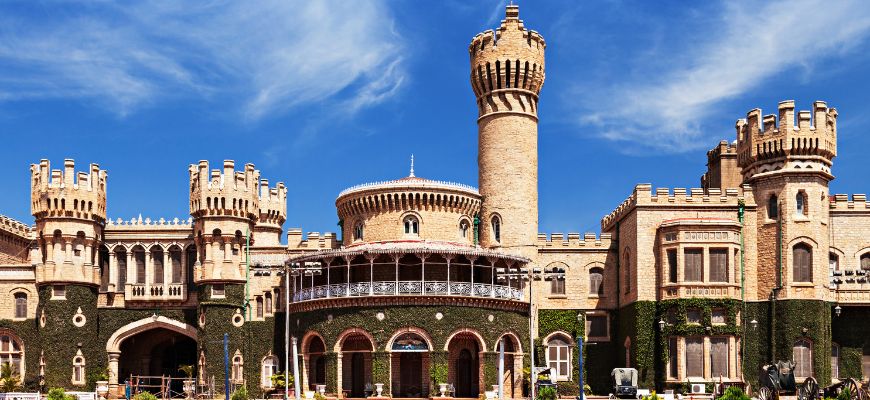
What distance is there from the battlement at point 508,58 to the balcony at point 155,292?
2324 centimetres

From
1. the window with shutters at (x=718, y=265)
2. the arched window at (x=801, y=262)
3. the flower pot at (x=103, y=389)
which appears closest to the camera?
the window with shutters at (x=718, y=265)

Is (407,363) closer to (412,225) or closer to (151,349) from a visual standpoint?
(412,225)

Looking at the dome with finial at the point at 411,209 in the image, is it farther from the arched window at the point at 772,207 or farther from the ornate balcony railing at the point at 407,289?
the arched window at the point at 772,207

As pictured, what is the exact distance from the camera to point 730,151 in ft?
259

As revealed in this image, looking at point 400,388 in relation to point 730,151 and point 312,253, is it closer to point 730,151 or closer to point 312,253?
point 312,253

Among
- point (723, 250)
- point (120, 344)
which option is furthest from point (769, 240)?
Result: point (120, 344)

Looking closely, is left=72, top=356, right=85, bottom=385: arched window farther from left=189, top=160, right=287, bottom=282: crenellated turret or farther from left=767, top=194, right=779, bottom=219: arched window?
left=767, top=194, right=779, bottom=219: arched window

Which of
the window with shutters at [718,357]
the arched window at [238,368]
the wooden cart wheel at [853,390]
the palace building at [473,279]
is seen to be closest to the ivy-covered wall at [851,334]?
the palace building at [473,279]

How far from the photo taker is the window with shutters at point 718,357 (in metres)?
64.6

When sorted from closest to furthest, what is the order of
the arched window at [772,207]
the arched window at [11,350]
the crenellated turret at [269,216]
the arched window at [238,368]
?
the arched window at [772,207], the arched window at [238,368], the arched window at [11,350], the crenellated turret at [269,216]

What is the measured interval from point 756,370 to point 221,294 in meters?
32.2

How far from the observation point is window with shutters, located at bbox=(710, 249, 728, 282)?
65.2 m

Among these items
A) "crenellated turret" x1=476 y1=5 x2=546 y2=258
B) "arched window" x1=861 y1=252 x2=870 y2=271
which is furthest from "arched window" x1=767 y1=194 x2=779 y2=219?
"crenellated turret" x1=476 y1=5 x2=546 y2=258

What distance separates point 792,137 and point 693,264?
9.45m
